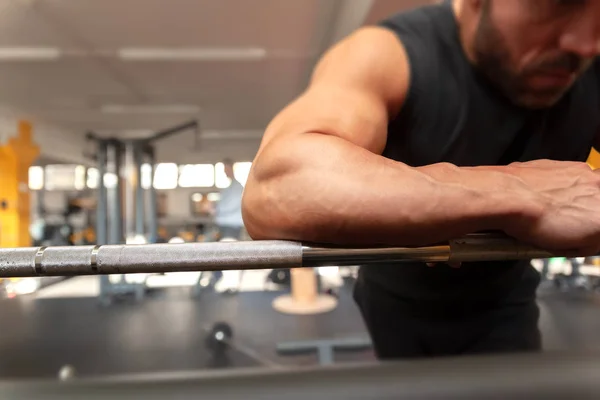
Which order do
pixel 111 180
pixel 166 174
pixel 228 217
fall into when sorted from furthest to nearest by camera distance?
pixel 166 174 → pixel 111 180 → pixel 228 217

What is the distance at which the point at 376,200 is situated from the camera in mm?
405

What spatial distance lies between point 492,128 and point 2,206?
154 inches

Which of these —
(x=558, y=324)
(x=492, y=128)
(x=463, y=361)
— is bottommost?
(x=558, y=324)

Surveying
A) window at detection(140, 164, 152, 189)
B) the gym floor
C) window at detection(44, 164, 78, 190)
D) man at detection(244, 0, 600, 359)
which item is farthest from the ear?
window at detection(44, 164, 78, 190)

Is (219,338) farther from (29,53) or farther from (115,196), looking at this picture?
(29,53)

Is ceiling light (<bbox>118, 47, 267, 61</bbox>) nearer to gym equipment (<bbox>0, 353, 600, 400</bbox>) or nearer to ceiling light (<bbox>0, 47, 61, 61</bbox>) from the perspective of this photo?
ceiling light (<bbox>0, 47, 61, 61</bbox>)

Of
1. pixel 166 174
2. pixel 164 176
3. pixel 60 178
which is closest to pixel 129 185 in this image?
pixel 164 176

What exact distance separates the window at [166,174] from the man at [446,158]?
127 inches

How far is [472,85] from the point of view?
2.31ft

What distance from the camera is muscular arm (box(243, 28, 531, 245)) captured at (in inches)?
15.9

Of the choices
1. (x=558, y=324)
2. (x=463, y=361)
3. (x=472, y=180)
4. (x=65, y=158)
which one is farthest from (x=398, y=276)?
(x=65, y=158)

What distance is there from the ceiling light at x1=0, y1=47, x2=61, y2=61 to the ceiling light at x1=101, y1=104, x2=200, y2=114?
127cm

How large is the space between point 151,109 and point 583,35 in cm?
443

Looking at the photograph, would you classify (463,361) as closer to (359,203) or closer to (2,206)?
(359,203)
